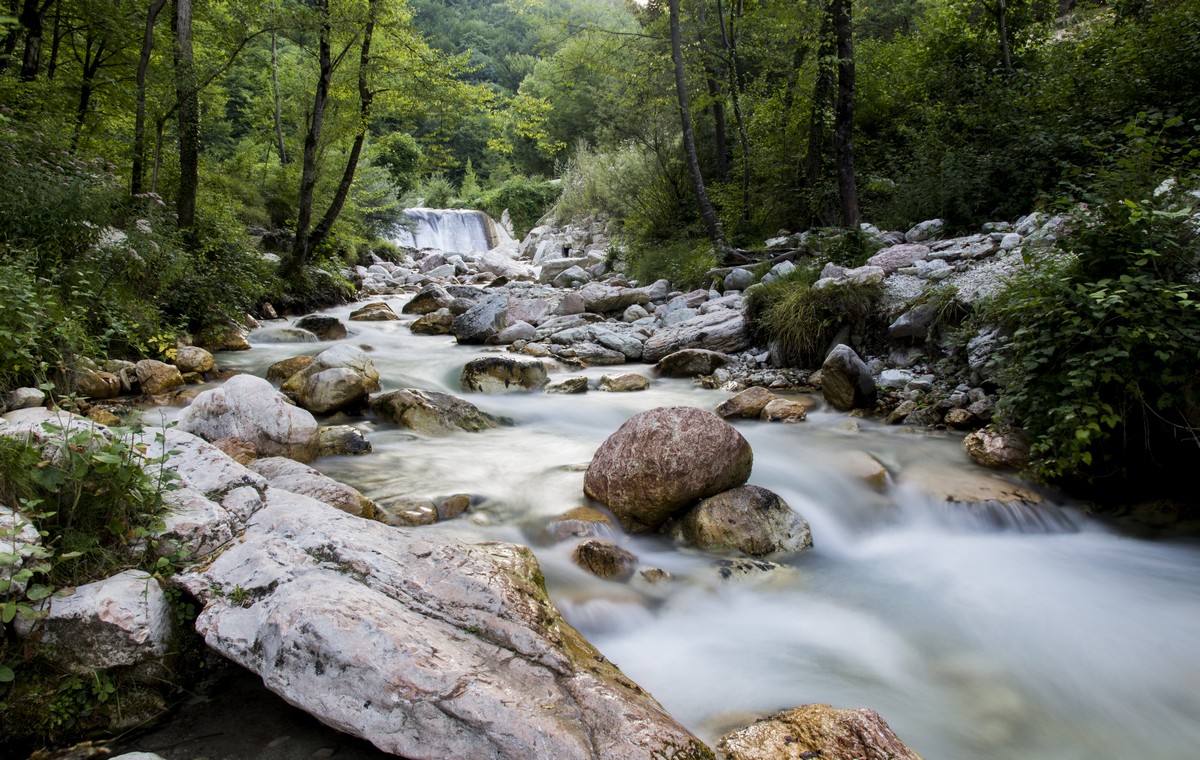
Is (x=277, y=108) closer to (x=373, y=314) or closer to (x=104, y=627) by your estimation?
(x=373, y=314)

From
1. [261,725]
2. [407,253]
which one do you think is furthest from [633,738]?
[407,253]

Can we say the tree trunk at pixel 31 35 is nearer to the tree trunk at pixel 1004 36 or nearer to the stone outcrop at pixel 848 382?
the stone outcrop at pixel 848 382

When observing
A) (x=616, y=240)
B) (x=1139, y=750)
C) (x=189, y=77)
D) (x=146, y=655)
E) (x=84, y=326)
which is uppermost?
(x=189, y=77)

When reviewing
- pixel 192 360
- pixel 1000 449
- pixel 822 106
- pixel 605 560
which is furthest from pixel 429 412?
pixel 822 106

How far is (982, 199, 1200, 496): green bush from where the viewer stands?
159 inches

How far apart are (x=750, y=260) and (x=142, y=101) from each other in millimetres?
10887

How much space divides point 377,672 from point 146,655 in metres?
0.95

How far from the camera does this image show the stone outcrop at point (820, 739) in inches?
89.0

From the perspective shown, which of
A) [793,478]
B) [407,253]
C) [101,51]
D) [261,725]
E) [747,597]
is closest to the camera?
[261,725]

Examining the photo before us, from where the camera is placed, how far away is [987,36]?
43.1 feet

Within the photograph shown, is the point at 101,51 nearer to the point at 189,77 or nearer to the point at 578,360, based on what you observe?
the point at 189,77

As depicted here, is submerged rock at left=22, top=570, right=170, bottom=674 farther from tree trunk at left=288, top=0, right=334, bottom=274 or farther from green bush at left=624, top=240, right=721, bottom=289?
tree trunk at left=288, top=0, right=334, bottom=274

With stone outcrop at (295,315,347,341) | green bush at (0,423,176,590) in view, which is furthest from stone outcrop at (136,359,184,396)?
green bush at (0,423,176,590)

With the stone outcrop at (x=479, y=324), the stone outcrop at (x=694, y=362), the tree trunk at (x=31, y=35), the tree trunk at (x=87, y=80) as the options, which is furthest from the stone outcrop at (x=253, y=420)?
the tree trunk at (x=87, y=80)
